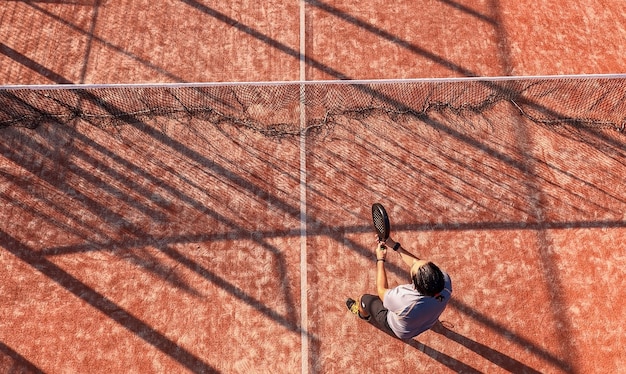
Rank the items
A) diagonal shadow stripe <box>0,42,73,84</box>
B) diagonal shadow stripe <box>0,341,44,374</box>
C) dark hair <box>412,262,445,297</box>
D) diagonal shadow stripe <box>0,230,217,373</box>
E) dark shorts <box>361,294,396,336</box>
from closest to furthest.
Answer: dark hair <box>412,262,445,297</box> < dark shorts <box>361,294,396,336</box> < diagonal shadow stripe <box>0,341,44,374</box> < diagonal shadow stripe <box>0,230,217,373</box> < diagonal shadow stripe <box>0,42,73,84</box>

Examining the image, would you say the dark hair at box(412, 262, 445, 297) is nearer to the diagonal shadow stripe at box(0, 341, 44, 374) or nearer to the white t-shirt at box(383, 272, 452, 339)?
the white t-shirt at box(383, 272, 452, 339)

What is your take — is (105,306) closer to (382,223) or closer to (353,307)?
(353,307)

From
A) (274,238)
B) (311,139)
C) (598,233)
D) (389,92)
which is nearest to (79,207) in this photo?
(274,238)

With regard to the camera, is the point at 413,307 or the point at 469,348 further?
the point at 469,348

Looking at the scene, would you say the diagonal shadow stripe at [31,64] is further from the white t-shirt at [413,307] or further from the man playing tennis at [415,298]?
the white t-shirt at [413,307]

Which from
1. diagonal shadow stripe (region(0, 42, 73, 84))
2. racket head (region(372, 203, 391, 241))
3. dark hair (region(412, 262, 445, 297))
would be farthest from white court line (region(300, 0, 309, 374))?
diagonal shadow stripe (region(0, 42, 73, 84))

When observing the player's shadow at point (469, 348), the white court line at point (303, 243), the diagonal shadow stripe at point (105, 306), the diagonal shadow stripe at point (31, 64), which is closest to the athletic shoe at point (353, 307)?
the player's shadow at point (469, 348)

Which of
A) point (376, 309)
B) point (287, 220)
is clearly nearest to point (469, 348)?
point (376, 309)
